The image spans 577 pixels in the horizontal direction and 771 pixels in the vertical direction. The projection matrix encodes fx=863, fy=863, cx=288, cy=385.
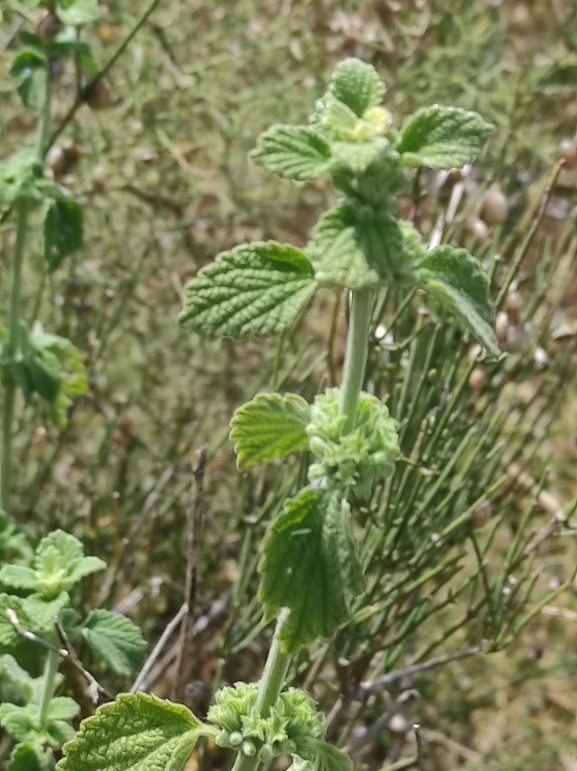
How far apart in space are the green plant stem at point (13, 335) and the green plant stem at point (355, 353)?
Answer: 0.55m

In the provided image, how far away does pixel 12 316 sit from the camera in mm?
967

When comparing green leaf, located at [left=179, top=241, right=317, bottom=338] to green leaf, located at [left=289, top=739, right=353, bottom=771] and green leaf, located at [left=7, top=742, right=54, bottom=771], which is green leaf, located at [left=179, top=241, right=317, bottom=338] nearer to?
green leaf, located at [left=289, top=739, right=353, bottom=771]

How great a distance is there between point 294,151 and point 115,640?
1.46ft

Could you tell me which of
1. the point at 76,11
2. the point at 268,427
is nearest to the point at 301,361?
the point at 76,11

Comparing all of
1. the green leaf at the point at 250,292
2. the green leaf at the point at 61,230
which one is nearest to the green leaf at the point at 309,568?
the green leaf at the point at 250,292

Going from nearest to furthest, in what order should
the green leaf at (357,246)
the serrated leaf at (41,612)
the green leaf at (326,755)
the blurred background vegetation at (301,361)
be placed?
the green leaf at (357,246), the green leaf at (326,755), the serrated leaf at (41,612), the blurred background vegetation at (301,361)

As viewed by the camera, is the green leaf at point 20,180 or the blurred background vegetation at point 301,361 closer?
the green leaf at point 20,180

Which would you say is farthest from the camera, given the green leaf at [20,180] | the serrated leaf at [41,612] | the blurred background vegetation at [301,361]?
the blurred background vegetation at [301,361]

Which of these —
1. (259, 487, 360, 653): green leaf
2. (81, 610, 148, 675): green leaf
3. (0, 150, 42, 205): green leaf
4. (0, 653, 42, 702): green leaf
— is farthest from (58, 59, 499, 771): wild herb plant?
(0, 150, 42, 205): green leaf

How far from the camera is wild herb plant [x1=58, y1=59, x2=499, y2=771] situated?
0.47m

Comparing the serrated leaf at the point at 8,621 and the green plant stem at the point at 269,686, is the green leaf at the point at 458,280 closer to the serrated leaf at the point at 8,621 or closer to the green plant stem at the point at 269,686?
the green plant stem at the point at 269,686

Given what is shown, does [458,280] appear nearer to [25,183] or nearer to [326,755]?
[326,755]

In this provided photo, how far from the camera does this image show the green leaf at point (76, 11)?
891 millimetres

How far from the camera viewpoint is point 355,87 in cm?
51
